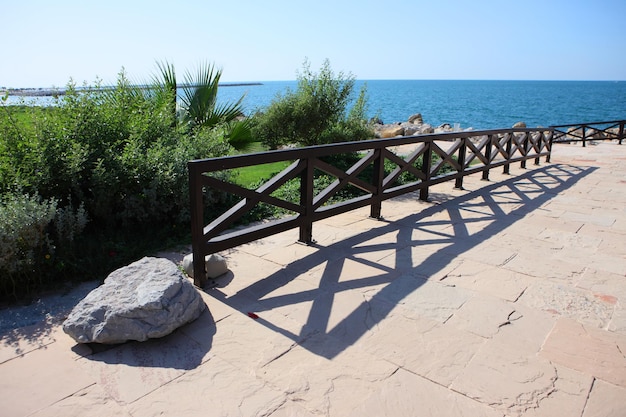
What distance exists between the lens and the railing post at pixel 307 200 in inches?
193

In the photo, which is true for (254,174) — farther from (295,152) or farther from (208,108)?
(295,152)

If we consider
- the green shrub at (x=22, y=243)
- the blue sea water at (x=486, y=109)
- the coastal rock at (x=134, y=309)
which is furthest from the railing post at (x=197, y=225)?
the blue sea water at (x=486, y=109)

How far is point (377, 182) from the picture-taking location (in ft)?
20.3

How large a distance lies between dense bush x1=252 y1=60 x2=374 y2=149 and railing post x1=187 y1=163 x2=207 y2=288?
665cm

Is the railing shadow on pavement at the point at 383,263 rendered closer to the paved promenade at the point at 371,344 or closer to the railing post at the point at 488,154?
the paved promenade at the point at 371,344

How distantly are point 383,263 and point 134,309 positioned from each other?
2574 millimetres

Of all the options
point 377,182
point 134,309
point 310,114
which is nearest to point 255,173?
point 310,114

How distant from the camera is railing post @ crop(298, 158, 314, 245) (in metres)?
4.90

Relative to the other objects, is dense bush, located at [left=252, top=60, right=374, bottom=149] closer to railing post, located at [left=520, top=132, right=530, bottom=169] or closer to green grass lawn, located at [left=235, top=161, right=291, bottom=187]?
green grass lawn, located at [left=235, top=161, right=291, bottom=187]

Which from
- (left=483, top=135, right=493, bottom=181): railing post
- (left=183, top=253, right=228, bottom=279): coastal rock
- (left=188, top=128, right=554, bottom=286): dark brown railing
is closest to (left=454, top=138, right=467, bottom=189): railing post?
(left=188, top=128, right=554, bottom=286): dark brown railing

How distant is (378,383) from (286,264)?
2060 mm

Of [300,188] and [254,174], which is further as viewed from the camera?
[254,174]

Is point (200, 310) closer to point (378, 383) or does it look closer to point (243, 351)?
point (243, 351)

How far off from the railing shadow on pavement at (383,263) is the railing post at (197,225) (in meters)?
0.19
